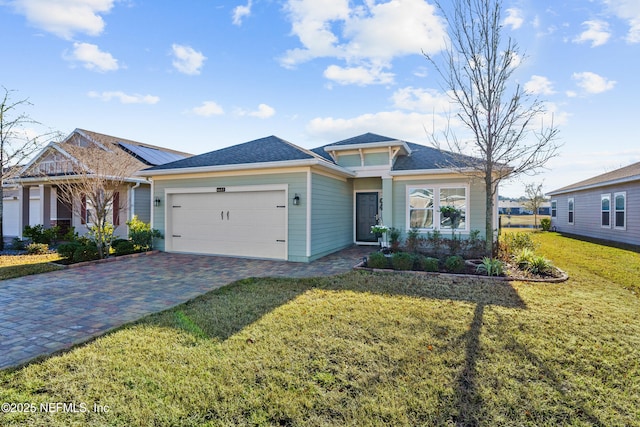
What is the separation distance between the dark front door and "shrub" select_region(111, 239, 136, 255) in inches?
314

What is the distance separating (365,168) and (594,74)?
7.04m

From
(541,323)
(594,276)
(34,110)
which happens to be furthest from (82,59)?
(594,276)

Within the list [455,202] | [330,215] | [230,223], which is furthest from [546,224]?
[230,223]

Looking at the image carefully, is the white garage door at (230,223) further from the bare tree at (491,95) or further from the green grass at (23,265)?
the bare tree at (491,95)

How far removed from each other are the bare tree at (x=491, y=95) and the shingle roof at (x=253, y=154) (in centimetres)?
432

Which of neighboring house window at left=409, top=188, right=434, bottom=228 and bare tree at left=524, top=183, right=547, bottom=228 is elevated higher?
bare tree at left=524, top=183, right=547, bottom=228

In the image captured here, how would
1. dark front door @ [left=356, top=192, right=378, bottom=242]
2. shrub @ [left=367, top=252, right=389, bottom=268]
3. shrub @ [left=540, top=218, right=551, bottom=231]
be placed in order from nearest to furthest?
shrub @ [left=367, top=252, right=389, bottom=268]
dark front door @ [left=356, top=192, right=378, bottom=242]
shrub @ [left=540, top=218, right=551, bottom=231]

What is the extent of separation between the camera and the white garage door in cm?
936

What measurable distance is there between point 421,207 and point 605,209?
11.3m

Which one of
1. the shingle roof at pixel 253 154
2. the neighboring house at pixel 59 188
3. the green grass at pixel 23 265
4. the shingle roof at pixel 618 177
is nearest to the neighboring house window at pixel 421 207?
the shingle roof at pixel 253 154

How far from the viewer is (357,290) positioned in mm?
5910

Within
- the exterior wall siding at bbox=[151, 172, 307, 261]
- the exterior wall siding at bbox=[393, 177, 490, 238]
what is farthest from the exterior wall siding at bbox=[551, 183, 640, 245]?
the exterior wall siding at bbox=[151, 172, 307, 261]

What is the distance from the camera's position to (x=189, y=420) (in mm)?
2369

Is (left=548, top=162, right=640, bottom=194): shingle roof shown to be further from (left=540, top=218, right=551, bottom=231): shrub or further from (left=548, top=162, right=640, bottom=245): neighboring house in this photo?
(left=540, top=218, right=551, bottom=231): shrub
